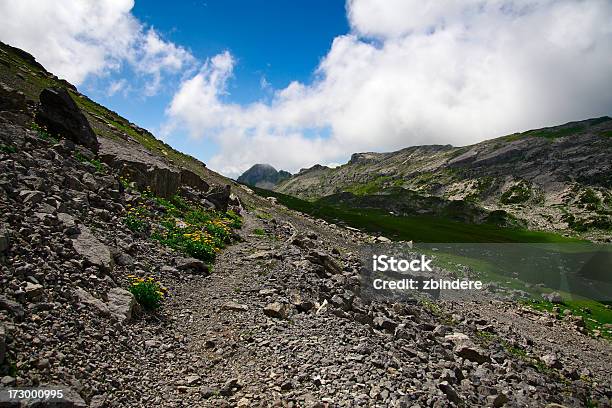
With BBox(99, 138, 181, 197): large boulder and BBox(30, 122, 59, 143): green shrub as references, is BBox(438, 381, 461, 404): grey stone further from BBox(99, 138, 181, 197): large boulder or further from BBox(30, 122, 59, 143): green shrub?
BBox(99, 138, 181, 197): large boulder

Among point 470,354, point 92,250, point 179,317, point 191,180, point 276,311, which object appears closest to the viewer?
point 92,250

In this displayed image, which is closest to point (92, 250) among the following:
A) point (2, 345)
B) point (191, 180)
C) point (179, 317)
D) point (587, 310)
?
point (179, 317)

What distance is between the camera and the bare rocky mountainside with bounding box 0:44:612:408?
10922 millimetres

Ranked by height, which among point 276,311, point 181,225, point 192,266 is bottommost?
point 276,311

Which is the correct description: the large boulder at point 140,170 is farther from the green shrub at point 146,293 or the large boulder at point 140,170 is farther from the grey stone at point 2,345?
the grey stone at point 2,345

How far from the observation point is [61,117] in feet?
90.8

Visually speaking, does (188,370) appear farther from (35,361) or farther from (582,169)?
(582,169)

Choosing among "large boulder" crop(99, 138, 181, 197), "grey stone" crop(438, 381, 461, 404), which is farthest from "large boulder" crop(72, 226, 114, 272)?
"large boulder" crop(99, 138, 181, 197)

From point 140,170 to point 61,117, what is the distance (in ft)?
21.3

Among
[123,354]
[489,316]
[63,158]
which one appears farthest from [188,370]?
[489,316]

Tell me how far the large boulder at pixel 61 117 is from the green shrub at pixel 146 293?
16.8m

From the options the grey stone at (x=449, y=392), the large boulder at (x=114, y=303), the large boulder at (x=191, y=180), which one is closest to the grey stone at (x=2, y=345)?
the large boulder at (x=114, y=303)

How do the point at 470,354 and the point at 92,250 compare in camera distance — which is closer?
the point at 92,250

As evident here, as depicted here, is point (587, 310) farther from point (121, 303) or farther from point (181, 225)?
point (121, 303)
